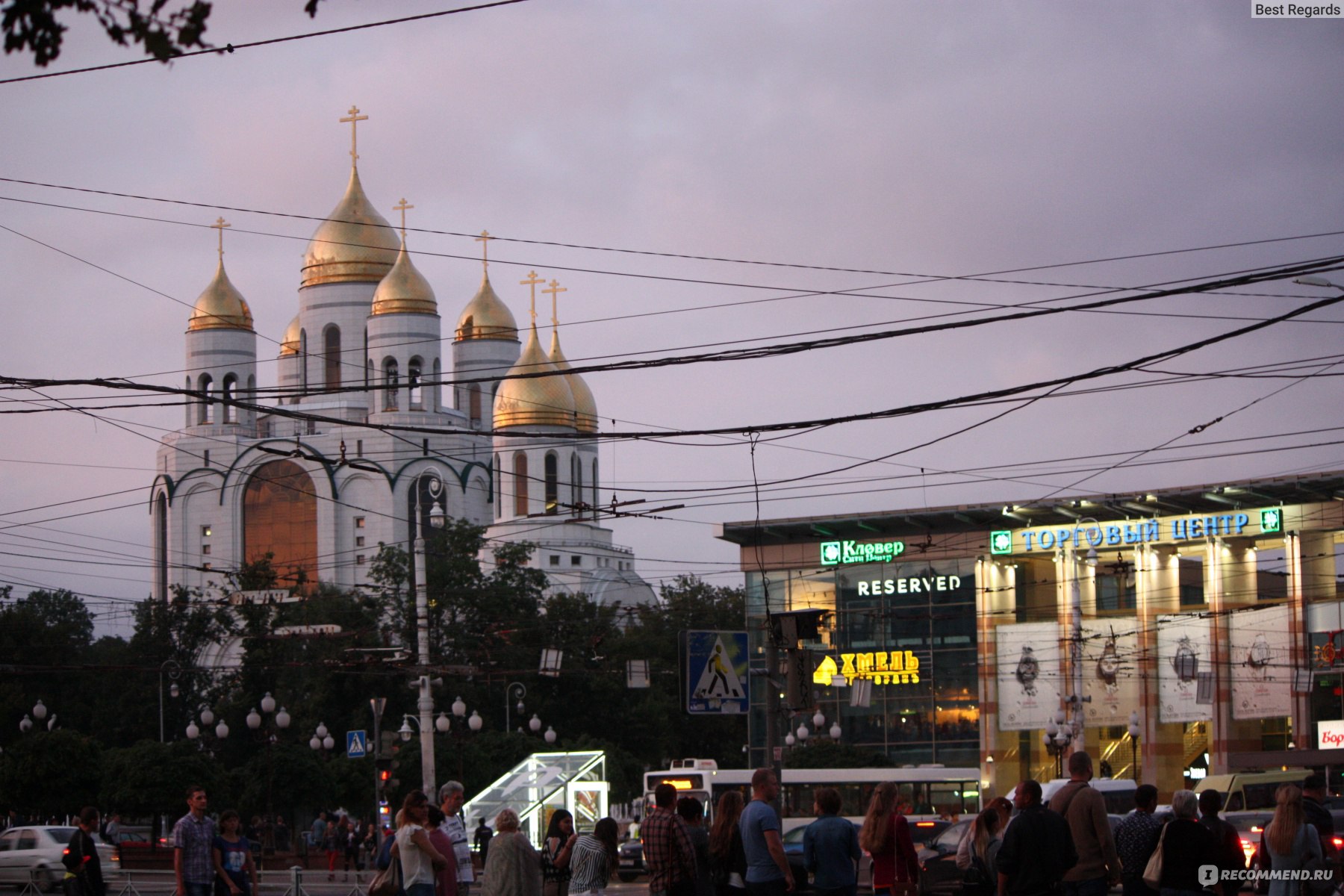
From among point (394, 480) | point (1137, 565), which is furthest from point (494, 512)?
point (1137, 565)

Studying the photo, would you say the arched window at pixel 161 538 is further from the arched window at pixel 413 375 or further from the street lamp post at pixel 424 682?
the street lamp post at pixel 424 682

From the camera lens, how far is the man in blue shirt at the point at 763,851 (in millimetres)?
10945

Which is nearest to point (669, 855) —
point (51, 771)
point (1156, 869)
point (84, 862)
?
point (1156, 869)

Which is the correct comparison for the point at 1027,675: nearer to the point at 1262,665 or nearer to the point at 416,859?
the point at 1262,665

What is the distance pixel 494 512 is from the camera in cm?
7500

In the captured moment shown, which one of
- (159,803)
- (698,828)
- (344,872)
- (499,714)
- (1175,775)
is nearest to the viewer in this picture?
(698,828)

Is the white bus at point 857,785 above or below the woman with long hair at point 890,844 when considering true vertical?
below

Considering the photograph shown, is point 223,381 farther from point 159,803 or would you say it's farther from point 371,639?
point 159,803

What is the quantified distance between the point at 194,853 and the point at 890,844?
5.00 meters

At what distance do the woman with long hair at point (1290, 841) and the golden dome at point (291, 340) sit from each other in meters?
70.7

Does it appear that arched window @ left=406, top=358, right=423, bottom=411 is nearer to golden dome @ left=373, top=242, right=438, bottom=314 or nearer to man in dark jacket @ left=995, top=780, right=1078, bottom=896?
golden dome @ left=373, top=242, right=438, bottom=314

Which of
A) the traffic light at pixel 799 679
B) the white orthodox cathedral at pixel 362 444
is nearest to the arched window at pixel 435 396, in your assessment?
the white orthodox cathedral at pixel 362 444

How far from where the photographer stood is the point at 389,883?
11945mm

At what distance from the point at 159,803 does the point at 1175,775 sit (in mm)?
27239
